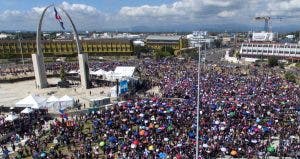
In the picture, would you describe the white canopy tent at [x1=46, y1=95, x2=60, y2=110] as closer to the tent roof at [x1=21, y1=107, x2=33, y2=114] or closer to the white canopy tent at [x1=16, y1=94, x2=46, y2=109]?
the white canopy tent at [x1=16, y1=94, x2=46, y2=109]

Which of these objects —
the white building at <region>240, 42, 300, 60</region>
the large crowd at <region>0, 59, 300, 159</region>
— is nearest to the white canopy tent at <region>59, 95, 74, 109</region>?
the large crowd at <region>0, 59, 300, 159</region>

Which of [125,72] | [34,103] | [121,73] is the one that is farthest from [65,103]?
[125,72]

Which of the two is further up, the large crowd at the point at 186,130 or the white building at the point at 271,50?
the large crowd at the point at 186,130

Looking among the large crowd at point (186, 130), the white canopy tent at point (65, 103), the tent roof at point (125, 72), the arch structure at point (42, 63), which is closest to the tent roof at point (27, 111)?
the white canopy tent at point (65, 103)

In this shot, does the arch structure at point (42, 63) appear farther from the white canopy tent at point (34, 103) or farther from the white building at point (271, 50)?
the white building at point (271, 50)

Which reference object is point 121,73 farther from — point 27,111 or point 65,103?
point 27,111

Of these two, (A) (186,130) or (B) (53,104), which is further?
(B) (53,104)

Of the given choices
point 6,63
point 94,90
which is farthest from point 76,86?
point 6,63

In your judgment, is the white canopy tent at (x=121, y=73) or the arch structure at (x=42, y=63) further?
the white canopy tent at (x=121, y=73)
